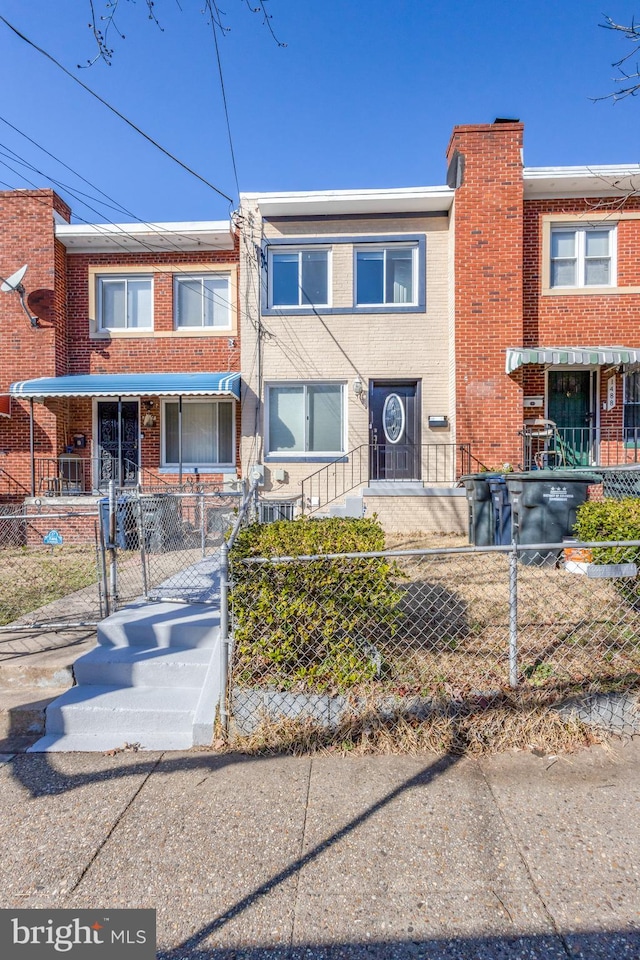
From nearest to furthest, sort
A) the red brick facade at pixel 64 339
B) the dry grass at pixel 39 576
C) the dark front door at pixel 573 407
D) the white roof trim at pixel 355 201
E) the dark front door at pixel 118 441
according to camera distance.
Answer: the dry grass at pixel 39 576 → the white roof trim at pixel 355 201 → the dark front door at pixel 573 407 → the red brick facade at pixel 64 339 → the dark front door at pixel 118 441

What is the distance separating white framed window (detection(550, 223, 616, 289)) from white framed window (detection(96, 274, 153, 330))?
922 centimetres

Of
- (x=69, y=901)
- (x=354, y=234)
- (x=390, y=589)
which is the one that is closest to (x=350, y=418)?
(x=354, y=234)

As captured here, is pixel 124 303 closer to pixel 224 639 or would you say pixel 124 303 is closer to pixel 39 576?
pixel 39 576

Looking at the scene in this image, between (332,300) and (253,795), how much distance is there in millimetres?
10417

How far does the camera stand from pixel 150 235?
11.6 metres

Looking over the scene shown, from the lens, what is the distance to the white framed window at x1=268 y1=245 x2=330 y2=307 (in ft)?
37.6

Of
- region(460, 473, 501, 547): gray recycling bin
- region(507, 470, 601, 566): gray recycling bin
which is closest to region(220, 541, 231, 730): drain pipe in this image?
region(507, 470, 601, 566): gray recycling bin

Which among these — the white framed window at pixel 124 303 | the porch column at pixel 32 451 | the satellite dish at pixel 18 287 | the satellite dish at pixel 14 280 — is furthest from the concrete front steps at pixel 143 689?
the satellite dish at pixel 14 280

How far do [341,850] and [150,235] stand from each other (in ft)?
40.8

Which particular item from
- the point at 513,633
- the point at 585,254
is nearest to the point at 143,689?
the point at 513,633

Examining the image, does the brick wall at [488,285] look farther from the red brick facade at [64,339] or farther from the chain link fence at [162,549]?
the chain link fence at [162,549]

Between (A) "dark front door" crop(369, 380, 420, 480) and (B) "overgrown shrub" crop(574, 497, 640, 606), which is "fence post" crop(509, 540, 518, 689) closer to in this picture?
(B) "overgrown shrub" crop(574, 497, 640, 606)

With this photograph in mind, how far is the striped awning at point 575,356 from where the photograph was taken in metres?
9.30

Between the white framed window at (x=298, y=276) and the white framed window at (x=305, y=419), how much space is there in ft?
6.34
